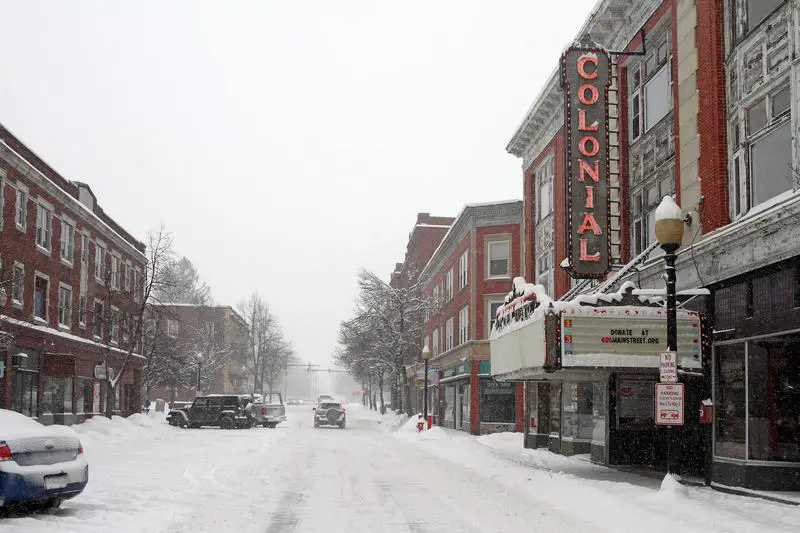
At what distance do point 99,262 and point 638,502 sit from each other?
39.8 metres

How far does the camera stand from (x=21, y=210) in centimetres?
3491

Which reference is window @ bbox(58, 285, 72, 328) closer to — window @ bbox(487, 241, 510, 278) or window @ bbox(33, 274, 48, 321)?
window @ bbox(33, 274, 48, 321)

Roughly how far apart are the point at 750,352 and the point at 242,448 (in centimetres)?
1750

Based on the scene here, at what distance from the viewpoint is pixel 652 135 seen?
813 inches

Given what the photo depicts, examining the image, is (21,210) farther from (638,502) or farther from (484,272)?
Answer: (638,502)

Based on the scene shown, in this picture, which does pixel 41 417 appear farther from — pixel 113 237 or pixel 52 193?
pixel 113 237

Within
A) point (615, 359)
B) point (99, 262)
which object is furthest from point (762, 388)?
point (99, 262)

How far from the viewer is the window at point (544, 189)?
3005 cm

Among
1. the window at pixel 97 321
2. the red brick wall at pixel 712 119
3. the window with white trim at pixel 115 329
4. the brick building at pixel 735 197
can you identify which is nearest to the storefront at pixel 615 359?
the brick building at pixel 735 197

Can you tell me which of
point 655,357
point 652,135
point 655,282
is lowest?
point 655,357

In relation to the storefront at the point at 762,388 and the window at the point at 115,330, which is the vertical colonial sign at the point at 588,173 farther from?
the window at the point at 115,330

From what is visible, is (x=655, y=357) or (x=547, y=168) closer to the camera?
(x=655, y=357)

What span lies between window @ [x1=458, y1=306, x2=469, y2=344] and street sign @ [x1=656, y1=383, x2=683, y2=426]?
31.9 metres

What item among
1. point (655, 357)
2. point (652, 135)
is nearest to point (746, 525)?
point (655, 357)
